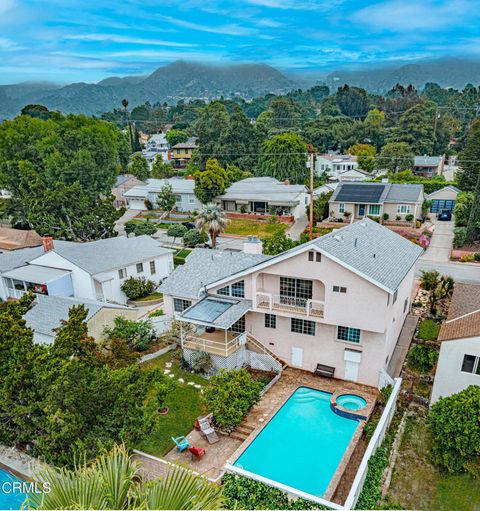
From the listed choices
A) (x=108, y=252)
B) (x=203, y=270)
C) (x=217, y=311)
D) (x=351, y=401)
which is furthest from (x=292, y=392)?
(x=108, y=252)

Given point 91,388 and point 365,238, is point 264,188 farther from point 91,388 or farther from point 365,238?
point 91,388

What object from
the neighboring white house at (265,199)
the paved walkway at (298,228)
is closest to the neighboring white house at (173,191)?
the neighboring white house at (265,199)

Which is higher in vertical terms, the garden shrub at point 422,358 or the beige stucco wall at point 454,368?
the beige stucco wall at point 454,368

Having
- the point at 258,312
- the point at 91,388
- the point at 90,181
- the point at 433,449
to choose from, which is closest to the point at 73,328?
the point at 91,388

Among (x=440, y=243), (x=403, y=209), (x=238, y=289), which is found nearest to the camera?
(x=238, y=289)

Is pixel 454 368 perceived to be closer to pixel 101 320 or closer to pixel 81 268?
pixel 101 320

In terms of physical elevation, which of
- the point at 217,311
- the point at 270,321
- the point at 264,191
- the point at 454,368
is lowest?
the point at 270,321

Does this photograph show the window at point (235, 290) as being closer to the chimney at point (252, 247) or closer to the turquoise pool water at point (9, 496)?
the chimney at point (252, 247)
